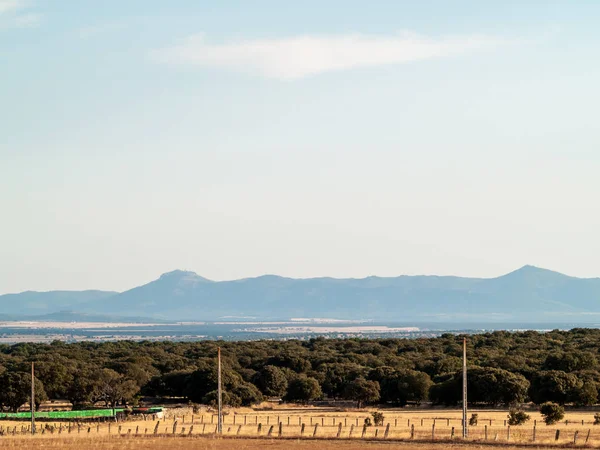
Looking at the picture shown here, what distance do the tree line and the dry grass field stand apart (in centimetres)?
828

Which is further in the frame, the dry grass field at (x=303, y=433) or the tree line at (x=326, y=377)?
the tree line at (x=326, y=377)

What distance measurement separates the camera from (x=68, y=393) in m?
91.2

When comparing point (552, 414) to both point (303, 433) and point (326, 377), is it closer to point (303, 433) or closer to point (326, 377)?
point (303, 433)

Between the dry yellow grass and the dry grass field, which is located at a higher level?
the dry yellow grass

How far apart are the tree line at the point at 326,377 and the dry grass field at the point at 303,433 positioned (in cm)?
828

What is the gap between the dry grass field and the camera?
178ft

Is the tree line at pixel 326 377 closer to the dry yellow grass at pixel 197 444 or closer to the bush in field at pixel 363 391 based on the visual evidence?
the bush in field at pixel 363 391

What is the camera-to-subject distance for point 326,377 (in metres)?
101

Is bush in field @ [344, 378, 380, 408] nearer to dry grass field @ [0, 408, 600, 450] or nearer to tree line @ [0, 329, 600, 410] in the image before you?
tree line @ [0, 329, 600, 410]

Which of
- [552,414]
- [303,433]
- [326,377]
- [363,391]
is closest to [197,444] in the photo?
[303,433]

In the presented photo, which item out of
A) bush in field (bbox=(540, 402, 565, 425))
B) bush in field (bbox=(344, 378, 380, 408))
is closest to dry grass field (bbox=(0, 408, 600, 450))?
bush in field (bbox=(540, 402, 565, 425))

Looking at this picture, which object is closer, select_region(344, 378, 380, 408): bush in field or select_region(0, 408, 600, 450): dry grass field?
select_region(0, 408, 600, 450): dry grass field

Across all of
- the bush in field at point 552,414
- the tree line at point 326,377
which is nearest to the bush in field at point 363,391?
the tree line at point 326,377

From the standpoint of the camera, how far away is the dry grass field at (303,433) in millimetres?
54281
